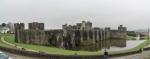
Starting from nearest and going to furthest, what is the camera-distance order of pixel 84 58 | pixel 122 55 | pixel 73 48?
pixel 84 58, pixel 122 55, pixel 73 48

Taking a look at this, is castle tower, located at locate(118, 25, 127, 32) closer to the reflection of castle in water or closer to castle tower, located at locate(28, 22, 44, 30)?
the reflection of castle in water

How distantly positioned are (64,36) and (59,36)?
6.60 ft

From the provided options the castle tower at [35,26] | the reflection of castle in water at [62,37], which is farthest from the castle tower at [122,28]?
the castle tower at [35,26]

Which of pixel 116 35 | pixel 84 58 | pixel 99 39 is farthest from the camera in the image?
pixel 116 35

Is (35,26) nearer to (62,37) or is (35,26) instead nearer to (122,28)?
(62,37)

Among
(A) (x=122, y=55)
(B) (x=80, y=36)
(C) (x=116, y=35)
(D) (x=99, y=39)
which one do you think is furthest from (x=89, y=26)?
(A) (x=122, y=55)

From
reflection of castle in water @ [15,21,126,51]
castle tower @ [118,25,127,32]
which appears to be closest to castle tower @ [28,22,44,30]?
reflection of castle in water @ [15,21,126,51]

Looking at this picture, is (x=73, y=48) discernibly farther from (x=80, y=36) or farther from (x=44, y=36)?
(x=44, y=36)

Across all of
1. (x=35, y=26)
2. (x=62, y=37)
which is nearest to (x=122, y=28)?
(x=35, y=26)

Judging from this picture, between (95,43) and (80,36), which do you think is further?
(95,43)

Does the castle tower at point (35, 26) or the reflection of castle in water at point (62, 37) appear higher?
the castle tower at point (35, 26)

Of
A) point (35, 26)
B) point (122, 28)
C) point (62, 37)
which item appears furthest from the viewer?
point (122, 28)

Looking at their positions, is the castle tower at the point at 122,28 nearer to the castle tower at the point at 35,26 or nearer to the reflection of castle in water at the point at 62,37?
the reflection of castle in water at the point at 62,37

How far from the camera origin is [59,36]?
6888cm
